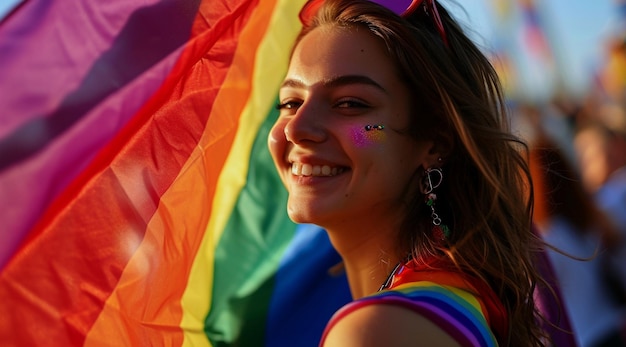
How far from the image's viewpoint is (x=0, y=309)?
184 cm

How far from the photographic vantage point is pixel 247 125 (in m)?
2.88

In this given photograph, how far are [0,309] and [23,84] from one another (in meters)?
0.45

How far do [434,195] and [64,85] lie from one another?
100cm

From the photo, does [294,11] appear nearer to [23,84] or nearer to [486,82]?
[486,82]

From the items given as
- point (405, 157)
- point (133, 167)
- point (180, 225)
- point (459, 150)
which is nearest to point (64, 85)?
point (133, 167)

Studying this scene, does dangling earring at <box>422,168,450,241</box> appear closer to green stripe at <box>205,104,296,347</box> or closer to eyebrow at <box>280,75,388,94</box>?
eyebrow at <box>280,75,388,94</box>

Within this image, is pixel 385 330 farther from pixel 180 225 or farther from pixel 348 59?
pixel 348 59

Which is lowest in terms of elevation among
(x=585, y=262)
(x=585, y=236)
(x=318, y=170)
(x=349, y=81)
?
(x=585, y=262)

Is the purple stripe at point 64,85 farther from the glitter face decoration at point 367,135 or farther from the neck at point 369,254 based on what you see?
the neck at point 369,254

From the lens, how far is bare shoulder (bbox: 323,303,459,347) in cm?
187

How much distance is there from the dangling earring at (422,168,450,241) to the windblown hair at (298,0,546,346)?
0.06 ft

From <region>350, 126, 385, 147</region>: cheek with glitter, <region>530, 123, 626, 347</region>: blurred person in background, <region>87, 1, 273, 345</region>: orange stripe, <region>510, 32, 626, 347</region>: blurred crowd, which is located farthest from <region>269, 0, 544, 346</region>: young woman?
<region>530, 123, 626, 347</region>: blurred person in background

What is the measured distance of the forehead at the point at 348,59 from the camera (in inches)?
94.9

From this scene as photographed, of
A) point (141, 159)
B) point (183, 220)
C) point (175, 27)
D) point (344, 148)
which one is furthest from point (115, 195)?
point (344, 148)
